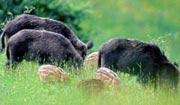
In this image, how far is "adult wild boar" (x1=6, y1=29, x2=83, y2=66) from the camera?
15.7 metres

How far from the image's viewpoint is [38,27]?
1705 centimetres

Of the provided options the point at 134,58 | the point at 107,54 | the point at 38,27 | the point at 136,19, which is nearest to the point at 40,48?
the point at 107,54

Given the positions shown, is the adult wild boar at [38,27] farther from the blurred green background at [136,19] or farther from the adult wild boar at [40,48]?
the blurred green background at [136,19]

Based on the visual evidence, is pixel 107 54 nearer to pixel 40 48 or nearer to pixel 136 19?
pixel 40 48

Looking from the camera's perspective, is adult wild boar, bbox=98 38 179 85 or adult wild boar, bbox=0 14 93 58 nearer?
adult wild boar, bbox=98 38 179 85

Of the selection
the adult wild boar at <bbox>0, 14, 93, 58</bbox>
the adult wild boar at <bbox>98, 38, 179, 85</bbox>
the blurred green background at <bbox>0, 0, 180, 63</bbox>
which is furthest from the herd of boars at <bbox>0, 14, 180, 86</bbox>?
the blurred green background at <bbox>0, 0, 180, 63</bbox>

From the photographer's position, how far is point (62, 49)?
1581 cm

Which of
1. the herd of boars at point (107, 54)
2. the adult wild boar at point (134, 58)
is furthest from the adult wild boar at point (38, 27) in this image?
the adult wild boar at point (134, 58)

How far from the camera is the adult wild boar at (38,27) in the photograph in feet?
55.2

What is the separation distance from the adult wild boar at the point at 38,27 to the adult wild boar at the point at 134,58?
1.32 metres

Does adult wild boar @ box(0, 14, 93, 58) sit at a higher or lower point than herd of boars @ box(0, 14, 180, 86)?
higher

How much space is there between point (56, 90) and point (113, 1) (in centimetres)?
2510

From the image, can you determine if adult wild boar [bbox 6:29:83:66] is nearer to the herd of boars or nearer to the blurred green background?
the herd of boars

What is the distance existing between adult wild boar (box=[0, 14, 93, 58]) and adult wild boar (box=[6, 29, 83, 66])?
96cm
